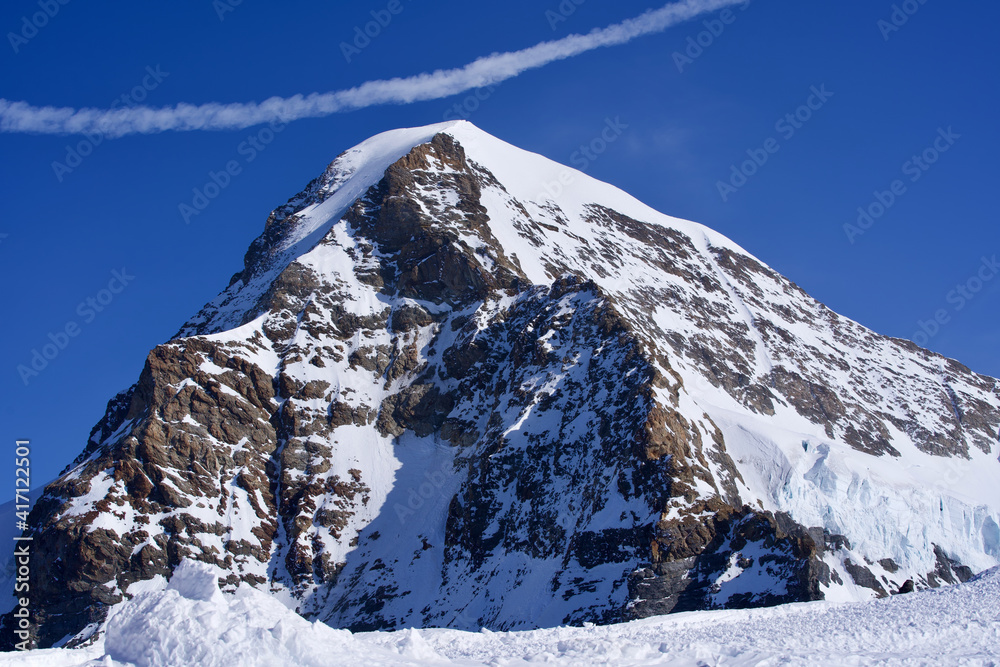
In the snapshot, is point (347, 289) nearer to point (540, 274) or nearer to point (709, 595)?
point (540, 274)

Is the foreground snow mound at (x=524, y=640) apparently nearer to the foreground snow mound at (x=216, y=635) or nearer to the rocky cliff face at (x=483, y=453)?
the foreground snow mound at (x=216, y=635)

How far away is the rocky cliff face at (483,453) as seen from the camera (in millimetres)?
66875

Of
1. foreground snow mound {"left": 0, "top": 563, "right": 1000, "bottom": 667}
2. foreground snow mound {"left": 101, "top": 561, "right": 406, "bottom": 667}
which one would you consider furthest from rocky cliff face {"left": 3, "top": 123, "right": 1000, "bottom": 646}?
foreground snow mound {"left": 101, "top": 561, "right": 406, "bottom": 667}

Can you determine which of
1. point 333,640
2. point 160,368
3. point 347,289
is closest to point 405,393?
point 347,289

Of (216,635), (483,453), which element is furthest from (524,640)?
(483,453)

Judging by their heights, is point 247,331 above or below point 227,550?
above

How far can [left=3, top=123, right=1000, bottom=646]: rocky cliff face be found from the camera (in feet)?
219

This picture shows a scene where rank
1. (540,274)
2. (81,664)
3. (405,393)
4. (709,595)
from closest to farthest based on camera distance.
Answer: (81,664) → (709,595) → (405,393) → (540,274)

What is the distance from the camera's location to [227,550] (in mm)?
77562

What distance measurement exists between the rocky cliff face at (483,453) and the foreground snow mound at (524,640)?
2718 cm

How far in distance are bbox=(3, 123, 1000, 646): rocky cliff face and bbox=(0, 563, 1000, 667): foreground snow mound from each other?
89.2 ft

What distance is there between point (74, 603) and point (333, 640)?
58.9m

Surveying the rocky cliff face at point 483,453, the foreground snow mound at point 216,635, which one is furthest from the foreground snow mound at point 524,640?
the rocky cliff face at point 483,453

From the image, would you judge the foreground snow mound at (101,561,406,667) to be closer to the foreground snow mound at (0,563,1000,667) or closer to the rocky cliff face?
the foreground snow mound at (0,563,1000,667)
